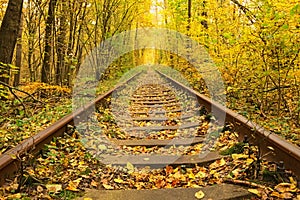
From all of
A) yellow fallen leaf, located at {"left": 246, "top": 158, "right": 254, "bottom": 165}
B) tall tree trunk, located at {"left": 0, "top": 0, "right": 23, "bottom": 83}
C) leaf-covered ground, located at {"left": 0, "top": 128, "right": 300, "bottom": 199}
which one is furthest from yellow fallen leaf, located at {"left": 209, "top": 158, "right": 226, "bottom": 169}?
tall tree trunk, located at {"left": 0, "top": 0, "right": 23, "bottom": 83}

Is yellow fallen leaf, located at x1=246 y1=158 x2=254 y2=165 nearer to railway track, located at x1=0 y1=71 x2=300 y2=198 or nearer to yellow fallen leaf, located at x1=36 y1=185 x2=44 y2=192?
railway track, located at x1=0 y1=71 x2=300 y2=198

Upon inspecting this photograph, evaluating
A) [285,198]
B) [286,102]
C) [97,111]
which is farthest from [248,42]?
[285,198]

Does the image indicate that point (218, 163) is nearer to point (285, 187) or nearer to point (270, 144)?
point (270, 144)

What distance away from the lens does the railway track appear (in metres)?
3.09

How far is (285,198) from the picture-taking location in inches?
96.8

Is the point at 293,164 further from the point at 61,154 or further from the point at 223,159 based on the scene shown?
the point at 61,154

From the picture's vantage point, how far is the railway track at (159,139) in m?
3.09

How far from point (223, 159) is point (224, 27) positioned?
21.2 ft

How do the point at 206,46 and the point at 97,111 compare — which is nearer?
the point at 97,111

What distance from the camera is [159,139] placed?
Answer: 195 inches

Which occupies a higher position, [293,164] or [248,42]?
[248,42]

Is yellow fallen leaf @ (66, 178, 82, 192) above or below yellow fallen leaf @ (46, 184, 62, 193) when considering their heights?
below

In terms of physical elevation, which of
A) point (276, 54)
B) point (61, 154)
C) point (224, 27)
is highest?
point (224, 27)

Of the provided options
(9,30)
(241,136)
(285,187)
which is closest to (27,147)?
(285,187)
